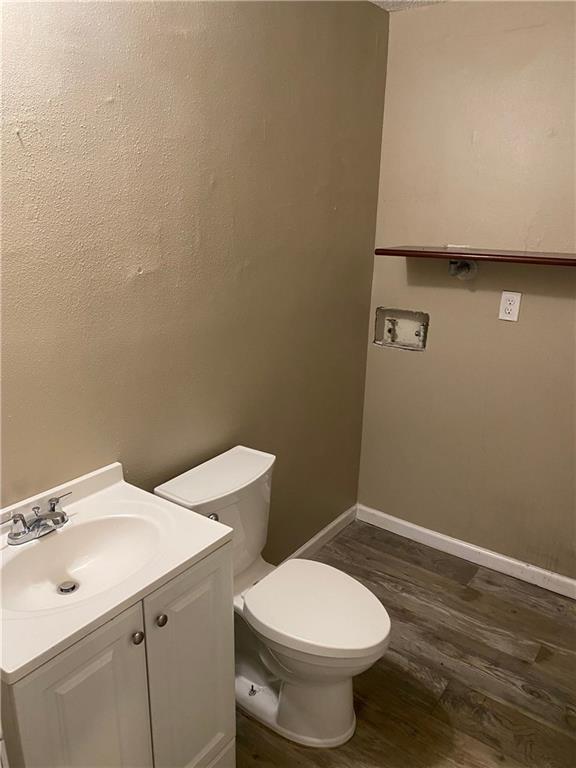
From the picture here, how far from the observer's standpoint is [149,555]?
1.36 metres

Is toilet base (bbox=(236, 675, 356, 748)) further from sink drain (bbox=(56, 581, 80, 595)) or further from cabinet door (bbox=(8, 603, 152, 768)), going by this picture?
sink drain (bbox=(56, 581, 80, 595))

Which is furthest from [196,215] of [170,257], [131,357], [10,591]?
[10,591]

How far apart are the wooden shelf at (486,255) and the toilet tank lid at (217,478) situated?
1040 mm

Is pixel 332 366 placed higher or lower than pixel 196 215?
lower

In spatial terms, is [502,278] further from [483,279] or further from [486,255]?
[486,255]

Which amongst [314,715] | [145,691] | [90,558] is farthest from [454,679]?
[90,558]

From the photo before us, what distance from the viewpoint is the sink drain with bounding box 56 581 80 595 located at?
135 cm

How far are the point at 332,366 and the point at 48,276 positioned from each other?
1402mm

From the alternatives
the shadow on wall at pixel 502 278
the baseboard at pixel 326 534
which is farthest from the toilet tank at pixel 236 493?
the shadow on wall at pixel 502 278

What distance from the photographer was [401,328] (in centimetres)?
268

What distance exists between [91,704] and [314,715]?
839 millimetres

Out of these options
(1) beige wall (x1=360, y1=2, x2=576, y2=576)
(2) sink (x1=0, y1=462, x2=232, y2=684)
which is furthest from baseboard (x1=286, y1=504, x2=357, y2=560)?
(2) sink (x1=0, y1=462, x2=232, y2=684)

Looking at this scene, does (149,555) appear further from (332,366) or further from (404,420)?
(404,420)

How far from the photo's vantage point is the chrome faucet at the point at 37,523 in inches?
52.5
